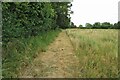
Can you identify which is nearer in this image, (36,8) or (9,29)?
(9,29)

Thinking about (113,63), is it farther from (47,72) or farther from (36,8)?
(36,8)

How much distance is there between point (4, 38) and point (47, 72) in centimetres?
206

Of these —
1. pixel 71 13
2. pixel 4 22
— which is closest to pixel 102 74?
pixel 4 22

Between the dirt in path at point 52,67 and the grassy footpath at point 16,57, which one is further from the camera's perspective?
the dirt in path at point 52,67

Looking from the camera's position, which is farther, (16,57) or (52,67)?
(52,67)

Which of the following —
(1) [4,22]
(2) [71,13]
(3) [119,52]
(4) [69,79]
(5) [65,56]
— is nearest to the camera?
(4) [69,79]

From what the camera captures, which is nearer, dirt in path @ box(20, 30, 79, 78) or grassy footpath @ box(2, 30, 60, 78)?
grassy footpath @ box(2, 30, 60, 78)

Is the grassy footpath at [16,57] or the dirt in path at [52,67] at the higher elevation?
the grassy footpath at [16,57]

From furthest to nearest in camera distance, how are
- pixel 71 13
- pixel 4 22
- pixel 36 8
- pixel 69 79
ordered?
pixel 71 13 → pixel 36 8 → pixel 4 22 → pixel 69 79

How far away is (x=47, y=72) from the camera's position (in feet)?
28.5

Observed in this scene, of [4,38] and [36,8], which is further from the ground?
[36,8]

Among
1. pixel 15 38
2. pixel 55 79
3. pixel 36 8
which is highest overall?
pixel 36 8

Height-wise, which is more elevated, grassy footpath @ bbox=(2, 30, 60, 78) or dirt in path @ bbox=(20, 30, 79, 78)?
grassy footpath @ bbox=(2, 30, 60, 78)

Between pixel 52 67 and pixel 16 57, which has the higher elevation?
pixel 16 57
